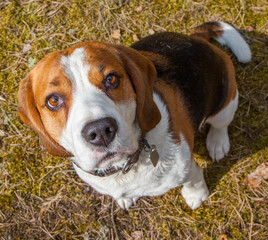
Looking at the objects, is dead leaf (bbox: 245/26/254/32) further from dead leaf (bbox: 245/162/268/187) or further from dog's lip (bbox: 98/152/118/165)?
dog's lip (bbox: 98/152/118/165)

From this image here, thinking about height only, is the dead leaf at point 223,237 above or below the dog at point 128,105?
below

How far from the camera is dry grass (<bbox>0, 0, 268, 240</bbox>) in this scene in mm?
4152

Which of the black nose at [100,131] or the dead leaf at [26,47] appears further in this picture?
the dead leaf at [26,47]

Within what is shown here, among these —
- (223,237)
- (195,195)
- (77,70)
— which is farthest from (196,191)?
(77,70)

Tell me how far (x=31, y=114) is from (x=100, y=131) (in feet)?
2.62

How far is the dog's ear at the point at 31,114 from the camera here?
101 inches

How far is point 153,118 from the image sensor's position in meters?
2.54

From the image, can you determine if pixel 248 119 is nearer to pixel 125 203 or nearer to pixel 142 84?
pixel 125 203

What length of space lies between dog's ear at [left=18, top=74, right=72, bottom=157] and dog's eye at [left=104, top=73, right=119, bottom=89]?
671mm

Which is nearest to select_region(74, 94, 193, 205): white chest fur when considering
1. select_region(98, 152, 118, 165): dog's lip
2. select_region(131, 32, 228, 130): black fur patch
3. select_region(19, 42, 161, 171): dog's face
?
select_region(19, 42, 161, 171): dog's face

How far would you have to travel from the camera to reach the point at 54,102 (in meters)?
2.39

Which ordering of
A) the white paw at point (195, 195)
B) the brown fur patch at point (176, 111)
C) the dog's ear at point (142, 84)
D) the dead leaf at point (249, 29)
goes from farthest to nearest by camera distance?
A: the dead leaf at point (249, 29)
the white paw at point (195, 195)
the brown fur patch at point (176, 111)
the dog's ear at point (142, 84)

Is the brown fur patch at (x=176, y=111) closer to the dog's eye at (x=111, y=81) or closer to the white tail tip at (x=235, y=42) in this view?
the dog's eye at (x=111, y=81)

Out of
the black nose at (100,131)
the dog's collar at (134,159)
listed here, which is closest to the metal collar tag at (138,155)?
the dog's collar at (134,159)
